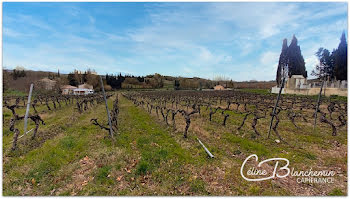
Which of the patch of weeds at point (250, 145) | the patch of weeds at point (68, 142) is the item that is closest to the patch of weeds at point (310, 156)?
the patch of weeds at point (250, 145)

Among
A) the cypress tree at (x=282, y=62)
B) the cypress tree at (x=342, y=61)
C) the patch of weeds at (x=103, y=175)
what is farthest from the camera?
the cypress tree at (x=282, y=62)

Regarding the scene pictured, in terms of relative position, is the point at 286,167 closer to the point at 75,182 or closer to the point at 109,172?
the point at 109,172

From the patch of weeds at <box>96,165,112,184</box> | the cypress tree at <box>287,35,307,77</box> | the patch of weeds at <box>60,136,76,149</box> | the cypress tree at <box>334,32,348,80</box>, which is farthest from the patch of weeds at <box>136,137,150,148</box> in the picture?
the cypress tree at <box>287,35,307,77</box>

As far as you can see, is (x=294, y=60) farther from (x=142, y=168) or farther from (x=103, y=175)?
(x=103, y=175)

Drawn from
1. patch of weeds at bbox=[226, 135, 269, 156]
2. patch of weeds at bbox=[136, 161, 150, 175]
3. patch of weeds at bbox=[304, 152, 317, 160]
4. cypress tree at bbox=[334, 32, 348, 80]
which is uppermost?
cypress tree at bbox=[334, 32, 348, 80]

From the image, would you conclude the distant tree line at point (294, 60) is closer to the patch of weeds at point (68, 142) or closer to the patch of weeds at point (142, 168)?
the patch of weeds at point (142, 168)

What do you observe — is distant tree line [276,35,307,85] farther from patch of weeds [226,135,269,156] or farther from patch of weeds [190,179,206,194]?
patch of weeds [190,179,206,194]

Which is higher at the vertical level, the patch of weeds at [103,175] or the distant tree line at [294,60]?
the distant tree line at [294,60]

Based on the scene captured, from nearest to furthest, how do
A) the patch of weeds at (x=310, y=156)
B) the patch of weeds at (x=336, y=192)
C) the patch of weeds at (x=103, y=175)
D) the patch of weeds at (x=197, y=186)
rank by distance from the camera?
the patch of weeds at (x=336, y=192) < the patch of weeds at (x=197, y=186) < the patch of weeds at (x=103, y=175) < the patch of weeds at (x=310, y=156)

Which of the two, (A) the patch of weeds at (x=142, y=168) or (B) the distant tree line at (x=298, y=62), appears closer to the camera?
(A) the patch of weeds at (x=142, y=168)

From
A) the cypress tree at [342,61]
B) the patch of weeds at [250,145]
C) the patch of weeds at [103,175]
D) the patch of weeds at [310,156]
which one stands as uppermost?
the cypress tree at [342,61]

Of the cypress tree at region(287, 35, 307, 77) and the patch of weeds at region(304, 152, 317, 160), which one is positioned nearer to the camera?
the patch of weeds at region(304, 152, 317, 160)

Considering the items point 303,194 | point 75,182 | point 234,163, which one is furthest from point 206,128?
point 75,182

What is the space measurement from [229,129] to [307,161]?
3.94 m
